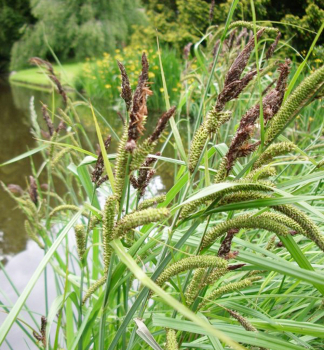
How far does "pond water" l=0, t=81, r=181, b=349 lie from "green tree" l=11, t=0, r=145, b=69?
492 centimetres

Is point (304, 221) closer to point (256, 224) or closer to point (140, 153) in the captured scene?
point (256, 224)

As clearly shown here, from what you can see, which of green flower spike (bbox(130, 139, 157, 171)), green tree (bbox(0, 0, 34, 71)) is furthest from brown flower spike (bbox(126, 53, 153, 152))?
green tree (bbox(0, 0, 34, 71))

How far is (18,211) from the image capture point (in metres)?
3.44

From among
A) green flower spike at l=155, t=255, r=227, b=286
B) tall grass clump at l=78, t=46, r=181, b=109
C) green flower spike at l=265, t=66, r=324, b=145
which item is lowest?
tall grass clump at l=78, t=46, r=181, b=109

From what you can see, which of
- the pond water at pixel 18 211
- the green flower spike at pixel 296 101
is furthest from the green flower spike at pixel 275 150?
the pond water at pixel 18 211

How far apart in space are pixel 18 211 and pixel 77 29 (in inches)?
416

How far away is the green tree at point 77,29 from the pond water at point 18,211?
492cm

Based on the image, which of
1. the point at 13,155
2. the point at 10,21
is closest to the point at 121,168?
the point at 13,155

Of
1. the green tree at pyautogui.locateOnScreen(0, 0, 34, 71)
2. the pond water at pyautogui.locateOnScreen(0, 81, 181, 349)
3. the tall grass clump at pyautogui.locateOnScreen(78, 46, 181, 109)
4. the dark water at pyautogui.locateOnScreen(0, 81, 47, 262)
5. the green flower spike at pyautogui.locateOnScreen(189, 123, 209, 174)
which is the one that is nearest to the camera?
the green flower spike at pyautogui.locateOnScreen(189, 123, 209, 174)

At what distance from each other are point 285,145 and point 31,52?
14.0m

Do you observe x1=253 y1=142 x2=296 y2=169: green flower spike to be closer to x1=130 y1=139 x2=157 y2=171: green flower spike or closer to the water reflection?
x1=130 y1=139 x2=157 y2=171: green flower spike

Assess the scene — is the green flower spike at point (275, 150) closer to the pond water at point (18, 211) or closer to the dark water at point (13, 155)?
the pond water at point (18, 211)

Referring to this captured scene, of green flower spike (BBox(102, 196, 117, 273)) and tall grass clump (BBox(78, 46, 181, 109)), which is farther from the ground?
green flower spike (BBox(102, 196, 117, 273))

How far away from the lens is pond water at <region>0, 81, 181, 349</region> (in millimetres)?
2275
